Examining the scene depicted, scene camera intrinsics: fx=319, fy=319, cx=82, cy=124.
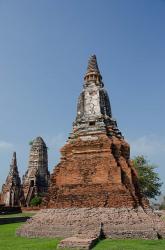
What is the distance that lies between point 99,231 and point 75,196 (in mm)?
2470

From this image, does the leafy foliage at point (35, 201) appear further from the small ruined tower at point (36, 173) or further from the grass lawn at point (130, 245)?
the grass lawn at point (130, 245)

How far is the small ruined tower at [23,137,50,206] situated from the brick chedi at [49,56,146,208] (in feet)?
99.5

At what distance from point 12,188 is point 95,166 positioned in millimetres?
32009

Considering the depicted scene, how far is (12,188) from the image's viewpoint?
148 ft

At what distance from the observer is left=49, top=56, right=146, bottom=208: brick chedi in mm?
14914

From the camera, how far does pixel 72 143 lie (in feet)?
55.9

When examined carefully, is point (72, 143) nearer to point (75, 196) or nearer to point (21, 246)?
point (75, 196)

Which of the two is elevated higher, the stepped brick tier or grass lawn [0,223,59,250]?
the stepped brick tier

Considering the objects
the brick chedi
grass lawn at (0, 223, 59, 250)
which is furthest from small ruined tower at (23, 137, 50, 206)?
grass lawn at (0, 223, 59, 250)

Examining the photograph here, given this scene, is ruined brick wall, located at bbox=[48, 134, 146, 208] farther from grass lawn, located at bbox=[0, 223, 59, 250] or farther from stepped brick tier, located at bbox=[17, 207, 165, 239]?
grass lawn, located at bbox=[0, 223, 59, 250]

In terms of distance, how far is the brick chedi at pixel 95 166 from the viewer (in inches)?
587

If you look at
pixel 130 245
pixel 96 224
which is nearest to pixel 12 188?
pixel 96 224

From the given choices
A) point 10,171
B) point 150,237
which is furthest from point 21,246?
point 10,171

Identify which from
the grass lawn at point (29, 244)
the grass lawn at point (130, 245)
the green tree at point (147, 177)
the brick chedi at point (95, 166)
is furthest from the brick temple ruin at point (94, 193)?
the green tree at point (147, 177)
